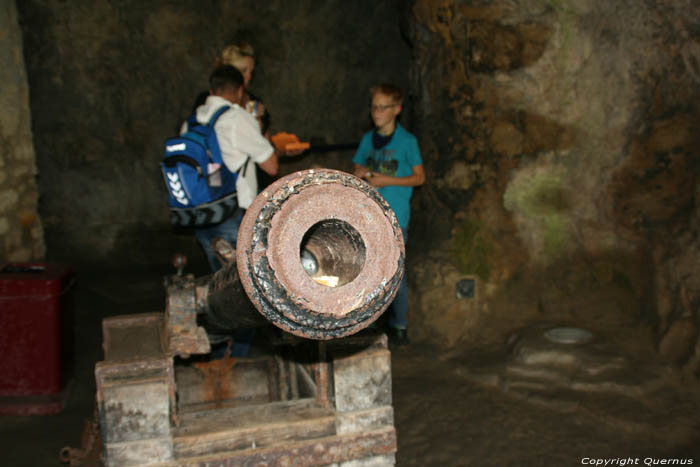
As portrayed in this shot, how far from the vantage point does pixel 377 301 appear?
5.23 ft

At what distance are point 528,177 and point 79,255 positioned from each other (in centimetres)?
411

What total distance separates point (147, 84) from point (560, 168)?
3.85 meters

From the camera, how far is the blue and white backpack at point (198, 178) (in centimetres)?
328

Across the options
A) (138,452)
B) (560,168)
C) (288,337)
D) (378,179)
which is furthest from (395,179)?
(138,452)

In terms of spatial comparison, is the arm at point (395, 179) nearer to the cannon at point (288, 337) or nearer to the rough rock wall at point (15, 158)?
the cannon at point (288, 337)

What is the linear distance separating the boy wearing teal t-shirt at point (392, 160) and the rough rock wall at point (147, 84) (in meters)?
2.03

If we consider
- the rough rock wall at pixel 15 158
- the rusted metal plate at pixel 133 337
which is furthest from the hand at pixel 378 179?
the rough rock wall at pixel 15 158

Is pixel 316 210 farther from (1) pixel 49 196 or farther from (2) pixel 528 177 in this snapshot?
(1) pixel 49 196

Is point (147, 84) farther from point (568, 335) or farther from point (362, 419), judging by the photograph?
point (362, 419)

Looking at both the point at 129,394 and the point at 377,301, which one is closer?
the point at 377,301

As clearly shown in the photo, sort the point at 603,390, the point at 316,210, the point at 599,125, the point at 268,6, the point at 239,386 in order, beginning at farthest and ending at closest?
the point at 268,6 → the point at 599,125 → the point at 603,390 → the point at 239,386 → the point at 316,210

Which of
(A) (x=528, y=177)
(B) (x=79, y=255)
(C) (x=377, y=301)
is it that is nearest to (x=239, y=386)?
(C) (x=377, y=301)

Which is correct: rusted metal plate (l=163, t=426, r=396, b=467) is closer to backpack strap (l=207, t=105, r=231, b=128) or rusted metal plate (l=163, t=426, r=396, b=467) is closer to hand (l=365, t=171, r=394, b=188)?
backpack strap (l=207, t=105, r=231, b=128)
